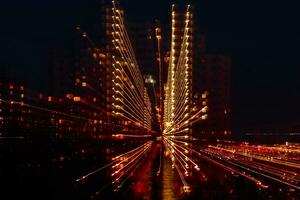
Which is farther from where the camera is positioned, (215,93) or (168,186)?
(215,93)

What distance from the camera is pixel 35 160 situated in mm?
20500

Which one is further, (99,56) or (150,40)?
(150,40)

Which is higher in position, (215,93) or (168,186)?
(215,93)

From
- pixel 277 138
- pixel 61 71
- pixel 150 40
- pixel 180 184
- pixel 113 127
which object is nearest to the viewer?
pixel 180 184

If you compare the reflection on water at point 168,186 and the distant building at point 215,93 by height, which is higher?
the distant building at point 215,93

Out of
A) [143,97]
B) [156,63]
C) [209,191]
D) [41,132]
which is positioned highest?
[156,63]

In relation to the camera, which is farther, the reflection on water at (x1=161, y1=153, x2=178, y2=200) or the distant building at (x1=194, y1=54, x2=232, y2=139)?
the distant building at (x1=194, y1=54, x2=232, y2=139)

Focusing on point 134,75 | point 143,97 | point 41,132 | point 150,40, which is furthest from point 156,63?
point 41,132

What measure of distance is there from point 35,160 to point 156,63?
56.4 m

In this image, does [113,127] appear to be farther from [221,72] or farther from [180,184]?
[180,184]

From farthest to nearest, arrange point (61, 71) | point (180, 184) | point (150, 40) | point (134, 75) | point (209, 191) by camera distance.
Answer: point (150, 40) → point (61, 71) → point (134, 75) → point (180, 184) → point (209, 191)

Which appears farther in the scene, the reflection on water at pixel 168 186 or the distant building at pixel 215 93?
the distant building at pixel 215 93

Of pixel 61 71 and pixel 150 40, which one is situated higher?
pixel 150 40

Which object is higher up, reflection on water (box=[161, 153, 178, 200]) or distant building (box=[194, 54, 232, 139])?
distant building (box=[194, 54, 232, 139])
